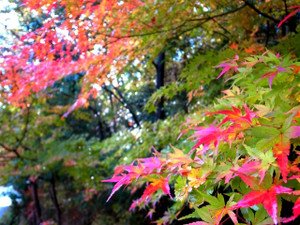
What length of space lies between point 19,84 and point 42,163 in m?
2.78

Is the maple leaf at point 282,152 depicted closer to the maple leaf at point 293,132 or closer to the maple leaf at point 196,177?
the maple leaf at point 293,132

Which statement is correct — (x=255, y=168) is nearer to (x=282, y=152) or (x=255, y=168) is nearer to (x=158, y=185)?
(x=282, y=152)

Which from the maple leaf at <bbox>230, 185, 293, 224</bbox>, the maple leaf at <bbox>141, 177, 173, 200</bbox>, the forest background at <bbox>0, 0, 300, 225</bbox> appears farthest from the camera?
the maple leaf at <bbox>141, 177, 173, 200</bbox>

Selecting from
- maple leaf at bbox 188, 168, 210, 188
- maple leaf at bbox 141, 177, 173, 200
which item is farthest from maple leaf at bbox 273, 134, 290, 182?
maple leaf at bbox 141, 177, 173, 200

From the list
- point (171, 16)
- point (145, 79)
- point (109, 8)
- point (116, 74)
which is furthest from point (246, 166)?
point (145, 79)

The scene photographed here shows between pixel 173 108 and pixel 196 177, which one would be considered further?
pixel 173 108

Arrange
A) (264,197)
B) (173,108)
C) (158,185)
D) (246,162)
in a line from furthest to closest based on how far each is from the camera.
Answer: (173,108) < (158,185) < (246,162) < (264,197)


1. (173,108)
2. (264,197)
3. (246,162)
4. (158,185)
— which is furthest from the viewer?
(173,108)

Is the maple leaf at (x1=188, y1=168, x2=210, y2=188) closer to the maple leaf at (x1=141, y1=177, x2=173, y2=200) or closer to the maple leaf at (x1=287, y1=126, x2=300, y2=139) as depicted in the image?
the maple leaf at (x1=141, y1=177, x2=173, y2=200)

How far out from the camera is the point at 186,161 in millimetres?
788

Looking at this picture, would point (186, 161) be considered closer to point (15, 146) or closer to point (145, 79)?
point (15, 146)

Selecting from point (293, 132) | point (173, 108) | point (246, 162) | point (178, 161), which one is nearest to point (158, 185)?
point (178, 161)

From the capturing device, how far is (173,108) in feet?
23.7

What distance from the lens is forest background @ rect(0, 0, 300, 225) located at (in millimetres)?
628
